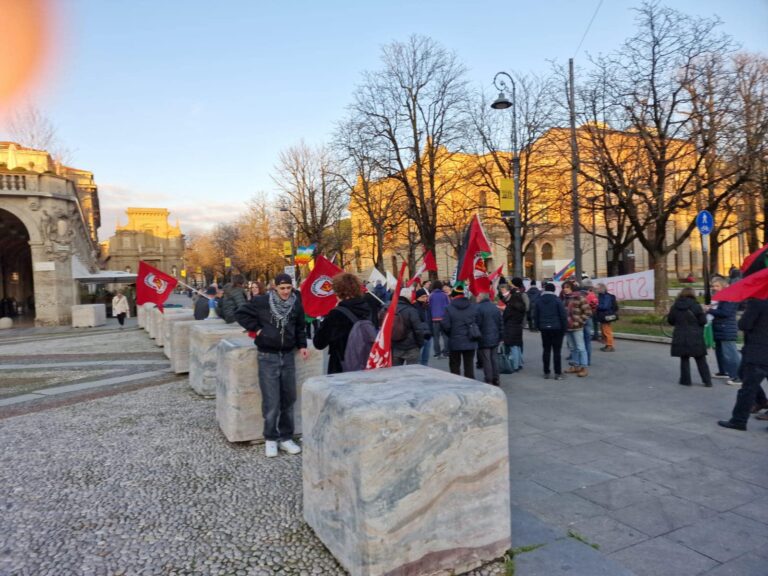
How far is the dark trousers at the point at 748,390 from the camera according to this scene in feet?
18.5

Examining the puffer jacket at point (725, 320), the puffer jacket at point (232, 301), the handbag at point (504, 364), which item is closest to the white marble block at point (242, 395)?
the puffer jacket at point (232, 301)

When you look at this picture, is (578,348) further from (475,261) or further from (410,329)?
(410,329)

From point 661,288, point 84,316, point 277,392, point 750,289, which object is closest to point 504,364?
point 750,289

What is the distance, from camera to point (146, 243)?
109562 millimetres

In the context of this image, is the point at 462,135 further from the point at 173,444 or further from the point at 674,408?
the point at 173,444

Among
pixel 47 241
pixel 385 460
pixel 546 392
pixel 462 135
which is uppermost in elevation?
pixel 462 135

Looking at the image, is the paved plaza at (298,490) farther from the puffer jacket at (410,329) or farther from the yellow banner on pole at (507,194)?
the yellow banner on pole at (507,194)

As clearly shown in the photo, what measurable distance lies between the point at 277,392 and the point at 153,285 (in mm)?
7275

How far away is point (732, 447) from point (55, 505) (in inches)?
255

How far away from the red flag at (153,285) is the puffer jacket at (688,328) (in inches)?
391

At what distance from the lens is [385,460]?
2.76 m

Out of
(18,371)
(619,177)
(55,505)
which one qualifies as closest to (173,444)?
(55,505)

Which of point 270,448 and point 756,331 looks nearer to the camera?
point 270,448

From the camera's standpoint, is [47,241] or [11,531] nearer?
[11,531]
